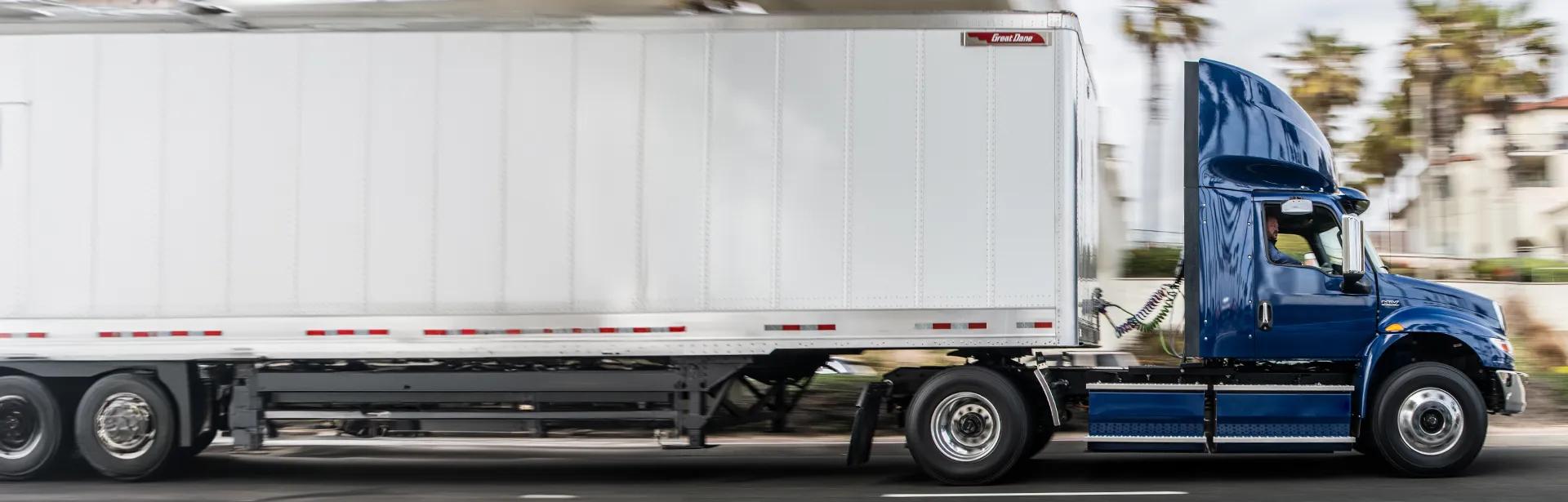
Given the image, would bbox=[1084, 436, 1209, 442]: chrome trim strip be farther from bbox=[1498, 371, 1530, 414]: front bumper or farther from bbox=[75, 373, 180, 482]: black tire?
bbox=[75, 373, 180, 482]: black tire

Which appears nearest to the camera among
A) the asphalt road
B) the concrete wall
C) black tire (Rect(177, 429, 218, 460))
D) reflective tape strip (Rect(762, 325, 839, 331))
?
the asphalt road

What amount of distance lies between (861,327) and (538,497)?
255cm

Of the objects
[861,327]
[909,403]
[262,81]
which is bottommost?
[909,403]

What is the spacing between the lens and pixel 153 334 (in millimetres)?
9016

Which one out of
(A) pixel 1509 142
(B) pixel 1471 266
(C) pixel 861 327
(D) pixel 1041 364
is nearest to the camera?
(C) pixel 861 327

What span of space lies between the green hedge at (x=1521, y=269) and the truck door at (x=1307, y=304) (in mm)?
18768

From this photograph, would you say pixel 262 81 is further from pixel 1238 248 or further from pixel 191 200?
pixel 1238 248

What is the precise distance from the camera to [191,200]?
8.93 m

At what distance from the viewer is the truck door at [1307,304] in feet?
29.0

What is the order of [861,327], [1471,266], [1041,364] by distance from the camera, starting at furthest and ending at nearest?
[1471,266] → [1041,364] → [861,327]

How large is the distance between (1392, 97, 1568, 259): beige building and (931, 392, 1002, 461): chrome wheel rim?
2148 cm

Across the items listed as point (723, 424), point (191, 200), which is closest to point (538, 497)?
point (723, 424)

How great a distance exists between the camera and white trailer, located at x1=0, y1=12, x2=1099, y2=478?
335 inches

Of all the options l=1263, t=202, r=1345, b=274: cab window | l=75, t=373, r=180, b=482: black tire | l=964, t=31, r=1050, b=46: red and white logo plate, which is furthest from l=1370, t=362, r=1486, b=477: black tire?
l=75, t=373, r=180, b=482: black tire
